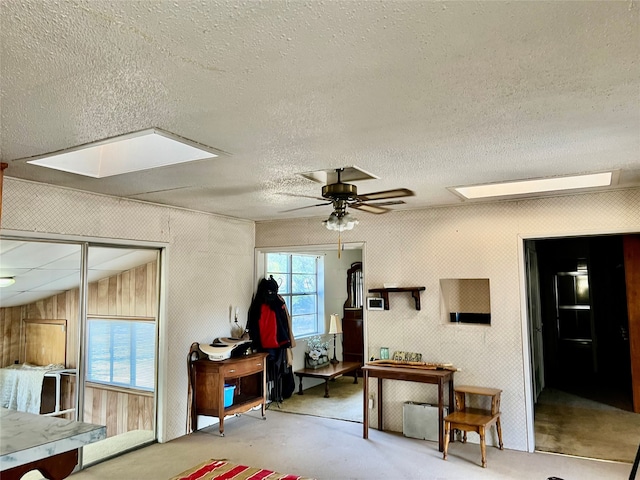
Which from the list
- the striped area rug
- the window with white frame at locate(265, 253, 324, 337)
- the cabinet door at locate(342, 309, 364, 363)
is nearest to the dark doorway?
the cabinet door at locate(342, 309, 364, 363)

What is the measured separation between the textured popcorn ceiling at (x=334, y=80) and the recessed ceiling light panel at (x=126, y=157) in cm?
15

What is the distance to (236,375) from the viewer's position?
500cm

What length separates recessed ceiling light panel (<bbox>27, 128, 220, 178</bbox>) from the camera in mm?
3158

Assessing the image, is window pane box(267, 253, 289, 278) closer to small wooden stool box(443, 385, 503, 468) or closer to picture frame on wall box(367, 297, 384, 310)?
picture frame on wall box(367, 297, 384, 310)

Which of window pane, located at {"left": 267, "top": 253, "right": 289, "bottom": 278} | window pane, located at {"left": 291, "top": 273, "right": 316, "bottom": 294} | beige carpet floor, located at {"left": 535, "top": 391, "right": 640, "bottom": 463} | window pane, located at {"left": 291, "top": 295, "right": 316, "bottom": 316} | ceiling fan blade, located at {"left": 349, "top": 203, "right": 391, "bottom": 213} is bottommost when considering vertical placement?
beige carpet floor, located at {"left": 535, "top": 391, "right": 640, "bottom": 463}

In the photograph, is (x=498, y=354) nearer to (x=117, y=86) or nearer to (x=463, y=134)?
(x=463, y=134)

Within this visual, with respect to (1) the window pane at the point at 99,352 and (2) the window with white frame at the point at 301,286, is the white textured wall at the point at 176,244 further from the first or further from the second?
(2) the window with white frame at the point at 301,286

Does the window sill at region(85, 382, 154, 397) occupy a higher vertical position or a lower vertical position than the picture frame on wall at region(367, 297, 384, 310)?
lower

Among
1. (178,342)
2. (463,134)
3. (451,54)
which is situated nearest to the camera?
(451,54)

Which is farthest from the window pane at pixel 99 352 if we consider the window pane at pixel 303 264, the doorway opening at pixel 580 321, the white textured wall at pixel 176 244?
the doorway opening at pixel 580 321

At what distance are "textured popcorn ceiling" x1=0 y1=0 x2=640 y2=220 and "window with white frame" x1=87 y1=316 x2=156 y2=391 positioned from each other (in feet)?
5.41

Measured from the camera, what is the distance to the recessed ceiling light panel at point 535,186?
A: 13.2 feet

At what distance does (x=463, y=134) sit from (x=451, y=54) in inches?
39.0

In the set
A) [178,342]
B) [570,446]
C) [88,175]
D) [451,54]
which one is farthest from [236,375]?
[451,54]
